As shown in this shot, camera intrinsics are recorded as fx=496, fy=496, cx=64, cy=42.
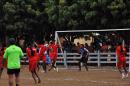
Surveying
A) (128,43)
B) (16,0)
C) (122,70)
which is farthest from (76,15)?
(122,70)

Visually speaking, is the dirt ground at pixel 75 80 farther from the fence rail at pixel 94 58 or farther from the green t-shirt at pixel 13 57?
the fence rail at pixel 94 58

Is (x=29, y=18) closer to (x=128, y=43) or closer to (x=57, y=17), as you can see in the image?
(x=57, y=17)

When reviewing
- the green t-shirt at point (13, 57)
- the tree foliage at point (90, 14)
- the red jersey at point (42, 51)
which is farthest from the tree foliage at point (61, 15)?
the green t-shirt at point (13, 57)

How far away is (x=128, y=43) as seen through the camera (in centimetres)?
3494

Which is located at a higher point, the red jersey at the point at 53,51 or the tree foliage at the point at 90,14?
the tree foliage at the point at 90,14

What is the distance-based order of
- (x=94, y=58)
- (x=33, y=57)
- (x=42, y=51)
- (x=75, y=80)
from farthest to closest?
1. (x=94, y=58)
2. (x=42, y=51)
3. (x=75, y=80)
4. (x=33, y=57)

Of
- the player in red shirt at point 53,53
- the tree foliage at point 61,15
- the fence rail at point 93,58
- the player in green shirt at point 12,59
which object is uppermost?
the player in green shirt at point 12,59

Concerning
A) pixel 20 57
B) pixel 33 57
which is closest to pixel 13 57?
pixel 20 57

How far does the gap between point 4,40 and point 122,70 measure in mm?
21901

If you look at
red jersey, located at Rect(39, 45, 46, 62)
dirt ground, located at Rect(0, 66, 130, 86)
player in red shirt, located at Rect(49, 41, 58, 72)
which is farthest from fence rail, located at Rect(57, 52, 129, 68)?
dirt ground, located at Rect(0, 66, 130, 86)

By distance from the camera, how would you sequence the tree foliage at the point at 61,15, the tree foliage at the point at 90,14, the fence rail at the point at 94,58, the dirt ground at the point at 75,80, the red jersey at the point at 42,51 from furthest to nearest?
1. the fence rail at the point at 94,58
2. the tree foliage at the point at 61,15
3. the tree foliage at the point at 90,14
4. the red jersey at the point at 42,51
5. the dirt ground at the point at 75,80

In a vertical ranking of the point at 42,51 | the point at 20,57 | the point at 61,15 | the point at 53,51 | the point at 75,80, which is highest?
the point at 20,57

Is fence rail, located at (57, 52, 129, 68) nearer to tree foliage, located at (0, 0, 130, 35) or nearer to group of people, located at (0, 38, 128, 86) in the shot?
tree foliage, located at (0, 0, 130, 35)

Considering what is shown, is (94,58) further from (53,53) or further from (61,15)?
(53,53)
